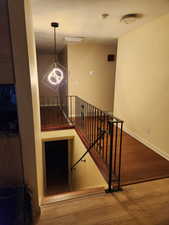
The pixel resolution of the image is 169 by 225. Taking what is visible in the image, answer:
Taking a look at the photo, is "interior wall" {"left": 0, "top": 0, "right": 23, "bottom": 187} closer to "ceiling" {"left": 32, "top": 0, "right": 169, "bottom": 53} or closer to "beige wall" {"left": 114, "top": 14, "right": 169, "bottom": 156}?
"ceiling" {"left": 32, "top": 0, "right": 169, "bottom": 53}

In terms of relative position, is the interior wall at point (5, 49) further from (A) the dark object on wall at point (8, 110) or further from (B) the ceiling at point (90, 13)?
(B) the ceiling at point (90, 13)

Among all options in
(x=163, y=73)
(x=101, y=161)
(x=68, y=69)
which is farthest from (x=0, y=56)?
(x=68, y=69)

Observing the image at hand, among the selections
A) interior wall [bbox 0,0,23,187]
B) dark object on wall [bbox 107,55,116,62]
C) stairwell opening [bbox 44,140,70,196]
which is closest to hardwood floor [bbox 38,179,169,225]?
interior wall [bbox 0,0,23,187]

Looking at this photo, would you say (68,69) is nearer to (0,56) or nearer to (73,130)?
(73,130)

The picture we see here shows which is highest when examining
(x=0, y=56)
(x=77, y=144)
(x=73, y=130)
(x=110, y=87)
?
(x=0, y=56)

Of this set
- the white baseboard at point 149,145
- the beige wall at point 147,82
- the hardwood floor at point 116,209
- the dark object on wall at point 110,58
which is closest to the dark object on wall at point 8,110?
the hardwood floor at point 116,209

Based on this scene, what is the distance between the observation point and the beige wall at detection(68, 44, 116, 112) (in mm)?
5066

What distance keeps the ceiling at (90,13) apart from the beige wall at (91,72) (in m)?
1.45

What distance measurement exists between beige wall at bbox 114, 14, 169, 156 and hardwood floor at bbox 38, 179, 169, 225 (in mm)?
1180

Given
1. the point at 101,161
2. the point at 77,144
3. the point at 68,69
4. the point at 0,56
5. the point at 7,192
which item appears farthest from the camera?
the point at 68,69

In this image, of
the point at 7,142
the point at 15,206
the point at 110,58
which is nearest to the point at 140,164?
the point at 15,206

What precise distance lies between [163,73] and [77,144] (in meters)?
2.74

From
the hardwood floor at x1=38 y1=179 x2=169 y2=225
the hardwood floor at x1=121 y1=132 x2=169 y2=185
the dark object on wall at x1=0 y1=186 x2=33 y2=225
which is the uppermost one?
the dark object on wall at x1=0 y1=186 x2=33 y2=225

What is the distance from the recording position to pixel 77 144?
4293mm
